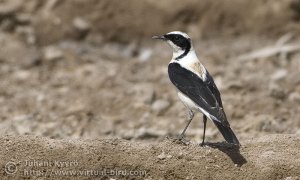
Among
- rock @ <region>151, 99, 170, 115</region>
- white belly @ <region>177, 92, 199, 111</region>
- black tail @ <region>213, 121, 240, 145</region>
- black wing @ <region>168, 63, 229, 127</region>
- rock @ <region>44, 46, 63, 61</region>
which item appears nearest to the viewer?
black tail @ <region>213, 121, 240, 145</region>

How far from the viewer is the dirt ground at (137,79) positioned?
887 centimetres

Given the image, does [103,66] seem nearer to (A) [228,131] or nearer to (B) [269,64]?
(B) [269,64]

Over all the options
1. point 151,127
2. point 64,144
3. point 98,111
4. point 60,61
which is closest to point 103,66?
point 60,61

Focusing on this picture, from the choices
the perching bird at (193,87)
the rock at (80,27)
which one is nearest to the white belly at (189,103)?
the perching bird at (193,87)

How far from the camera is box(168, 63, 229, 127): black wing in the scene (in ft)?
29.8

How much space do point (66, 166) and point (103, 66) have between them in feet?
23.8

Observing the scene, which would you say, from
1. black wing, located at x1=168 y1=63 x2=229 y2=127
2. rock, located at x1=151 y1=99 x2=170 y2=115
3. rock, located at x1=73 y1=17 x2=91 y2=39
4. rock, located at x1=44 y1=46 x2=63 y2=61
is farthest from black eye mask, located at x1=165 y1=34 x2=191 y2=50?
rock, located at x1=73 y1=17 x2=91 y2=39

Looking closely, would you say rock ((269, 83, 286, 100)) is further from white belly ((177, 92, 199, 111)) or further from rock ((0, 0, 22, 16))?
rock ((0, 0, 22, 16))

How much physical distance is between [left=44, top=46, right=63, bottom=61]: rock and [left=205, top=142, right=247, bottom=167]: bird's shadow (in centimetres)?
702

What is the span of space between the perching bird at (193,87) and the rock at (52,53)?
559cm

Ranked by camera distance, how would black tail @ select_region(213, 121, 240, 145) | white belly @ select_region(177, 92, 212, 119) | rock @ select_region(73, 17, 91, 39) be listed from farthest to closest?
rock @ select_region(73, 17, 91, 39), white belly @ select_region(177, 92, 212, 119), black tail @ select_region(213, 121, 240, 145)

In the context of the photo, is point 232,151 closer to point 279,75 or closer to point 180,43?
point 180,43

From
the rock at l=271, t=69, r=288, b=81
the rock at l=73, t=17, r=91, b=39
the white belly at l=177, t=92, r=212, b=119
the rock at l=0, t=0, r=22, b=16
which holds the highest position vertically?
the rock at l=0, t=0, r=22, b=16

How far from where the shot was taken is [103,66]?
51.4ft
